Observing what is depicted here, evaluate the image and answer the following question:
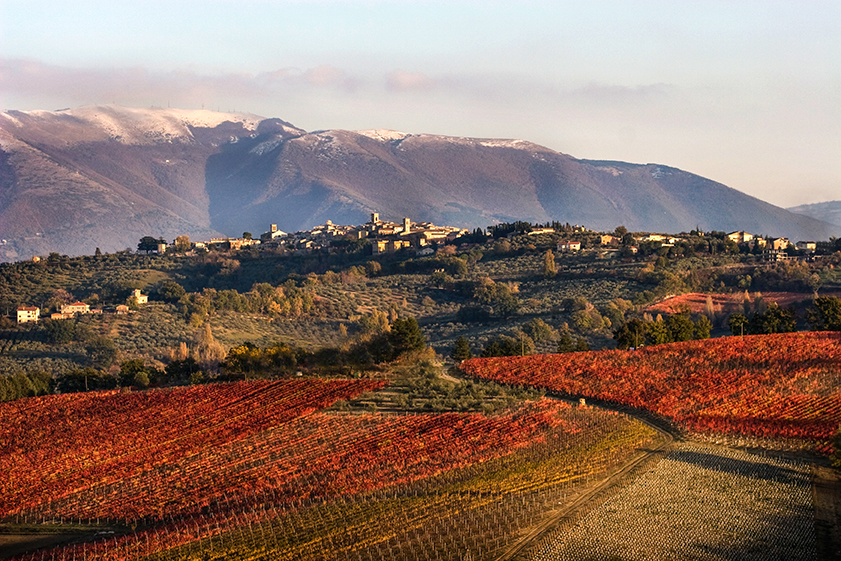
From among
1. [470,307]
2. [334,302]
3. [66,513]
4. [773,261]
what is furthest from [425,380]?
[773,261]

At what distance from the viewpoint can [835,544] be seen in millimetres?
23250

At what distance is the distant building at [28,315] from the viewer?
9281 cm

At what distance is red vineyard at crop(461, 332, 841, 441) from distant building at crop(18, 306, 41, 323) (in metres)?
54.9

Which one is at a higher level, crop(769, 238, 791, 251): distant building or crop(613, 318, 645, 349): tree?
crop(769, 238, 791, 251): distant building

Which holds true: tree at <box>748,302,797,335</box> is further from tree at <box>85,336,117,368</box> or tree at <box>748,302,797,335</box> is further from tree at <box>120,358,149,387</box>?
tree at <box>85,336,117,368</box>

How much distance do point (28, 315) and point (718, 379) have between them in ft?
237

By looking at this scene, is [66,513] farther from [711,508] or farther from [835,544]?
[835,544]

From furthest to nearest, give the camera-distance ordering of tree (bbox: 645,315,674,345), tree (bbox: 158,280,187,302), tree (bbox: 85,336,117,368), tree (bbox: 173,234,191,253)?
1. tree (bbox: 173,234,191,253)
2. tree (bbox: 158,280,187,302)
3. tree (bbox: 85,336,117,368)
4. tree (bbox: 645,315,674,345)

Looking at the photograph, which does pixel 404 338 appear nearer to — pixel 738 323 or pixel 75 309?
pixel 738 323

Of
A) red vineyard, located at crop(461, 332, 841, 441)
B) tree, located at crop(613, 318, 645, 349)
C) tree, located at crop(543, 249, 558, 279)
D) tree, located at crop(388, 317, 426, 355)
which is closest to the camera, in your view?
red vineyard, located at crop(461, 332, 841, 441)

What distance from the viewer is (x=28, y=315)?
3706 inches

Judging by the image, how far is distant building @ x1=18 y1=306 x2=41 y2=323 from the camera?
9281 cm

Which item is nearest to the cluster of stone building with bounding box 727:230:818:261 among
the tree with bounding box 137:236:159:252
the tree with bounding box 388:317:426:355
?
the tree with bounding box 388:317:426:355

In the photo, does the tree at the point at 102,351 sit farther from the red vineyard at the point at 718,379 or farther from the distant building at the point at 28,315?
the red vineyard at the point at 718,379
